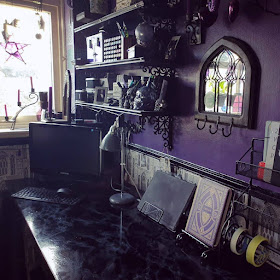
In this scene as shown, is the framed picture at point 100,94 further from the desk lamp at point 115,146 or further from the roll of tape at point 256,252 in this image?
the roll of tape at point 256,252

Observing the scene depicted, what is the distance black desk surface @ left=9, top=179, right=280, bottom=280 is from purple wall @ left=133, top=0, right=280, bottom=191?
1.32ft

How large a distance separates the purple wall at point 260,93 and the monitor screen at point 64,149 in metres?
0.59

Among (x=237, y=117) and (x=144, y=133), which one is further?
(x=144, y=133)

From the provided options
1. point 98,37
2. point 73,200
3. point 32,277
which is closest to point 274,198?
point 73,200

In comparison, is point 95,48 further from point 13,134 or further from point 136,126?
point 13,134

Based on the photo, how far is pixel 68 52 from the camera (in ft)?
9.25

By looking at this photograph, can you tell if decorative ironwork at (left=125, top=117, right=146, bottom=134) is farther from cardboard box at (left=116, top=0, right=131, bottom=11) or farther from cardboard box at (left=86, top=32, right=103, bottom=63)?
cardboard box at (left=116, top=0, right=131, bottom=11)

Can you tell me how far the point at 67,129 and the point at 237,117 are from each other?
1264 millimetres

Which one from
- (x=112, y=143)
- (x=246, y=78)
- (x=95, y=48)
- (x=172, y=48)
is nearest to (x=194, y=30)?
(x=172, y=48)

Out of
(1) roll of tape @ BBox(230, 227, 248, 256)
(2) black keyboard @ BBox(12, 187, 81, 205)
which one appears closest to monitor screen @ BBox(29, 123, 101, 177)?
(2) black keyboard @ BBox(12, 187, 81, 205)

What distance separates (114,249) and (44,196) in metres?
0.84

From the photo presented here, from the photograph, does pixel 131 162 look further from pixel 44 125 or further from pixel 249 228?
pixel 249 228

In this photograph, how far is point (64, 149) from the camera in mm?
2178

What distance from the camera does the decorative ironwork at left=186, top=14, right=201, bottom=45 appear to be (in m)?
1.49
